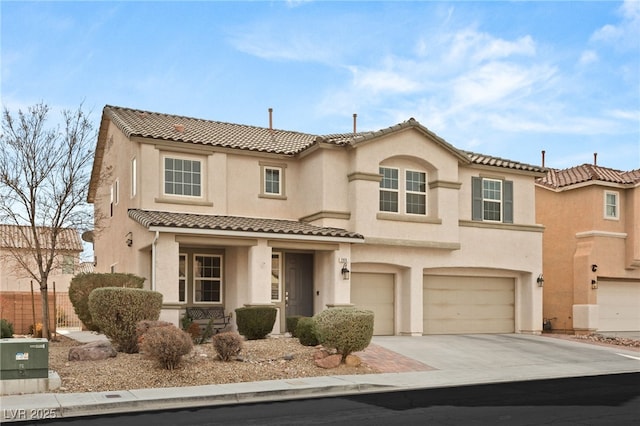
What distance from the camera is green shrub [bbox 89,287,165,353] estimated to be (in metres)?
16.7

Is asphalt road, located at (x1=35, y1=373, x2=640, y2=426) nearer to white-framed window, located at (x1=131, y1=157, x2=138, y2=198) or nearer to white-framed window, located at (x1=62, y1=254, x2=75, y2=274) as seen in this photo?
white-framed window, located at (x1=131, y1=157, x2=138, y2=198)

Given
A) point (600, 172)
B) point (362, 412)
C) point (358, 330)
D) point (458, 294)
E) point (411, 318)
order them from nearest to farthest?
point (362, 412) < point (358, 330) < point (411, 318) < point (458, 294) < point (600, 172)

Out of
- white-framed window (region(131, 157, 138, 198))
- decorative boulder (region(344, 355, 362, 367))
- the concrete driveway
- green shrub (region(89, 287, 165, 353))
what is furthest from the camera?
white-framed window (region(131, 157, 138, 198))

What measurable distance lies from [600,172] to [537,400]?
1935 cm

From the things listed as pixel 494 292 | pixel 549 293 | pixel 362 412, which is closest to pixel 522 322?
pixel 494 292

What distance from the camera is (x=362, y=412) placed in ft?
38.2

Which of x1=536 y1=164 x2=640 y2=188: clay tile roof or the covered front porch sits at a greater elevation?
x1=536 y1=164 x2=640 y2=188: clay tile roof

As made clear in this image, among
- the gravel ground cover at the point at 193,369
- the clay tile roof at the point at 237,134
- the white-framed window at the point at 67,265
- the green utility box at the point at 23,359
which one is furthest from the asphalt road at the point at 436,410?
the white-framed window at the point at 67,265

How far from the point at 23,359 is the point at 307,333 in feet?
25.2

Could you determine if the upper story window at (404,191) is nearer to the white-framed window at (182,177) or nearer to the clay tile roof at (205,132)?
the clay tile roof at (205,132)

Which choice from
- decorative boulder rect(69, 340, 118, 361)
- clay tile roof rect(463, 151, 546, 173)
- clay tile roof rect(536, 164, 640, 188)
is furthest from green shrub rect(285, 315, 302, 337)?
clay tile roof rect(536, 164, 640, 188)

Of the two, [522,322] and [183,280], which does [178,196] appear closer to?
[183,280]

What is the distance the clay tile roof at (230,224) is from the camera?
20.1 m

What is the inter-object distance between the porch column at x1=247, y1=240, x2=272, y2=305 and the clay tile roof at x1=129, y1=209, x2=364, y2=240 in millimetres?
691
